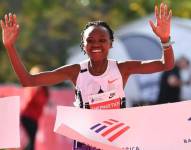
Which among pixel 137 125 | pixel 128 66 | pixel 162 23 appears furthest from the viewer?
pixel 128 66

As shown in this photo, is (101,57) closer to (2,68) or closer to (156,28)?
(156,28)

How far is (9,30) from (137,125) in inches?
→ 49.2

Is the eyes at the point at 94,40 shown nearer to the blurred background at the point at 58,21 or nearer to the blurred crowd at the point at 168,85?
the blurred crowd at the point at 168,85

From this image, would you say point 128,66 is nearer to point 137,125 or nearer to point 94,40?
point 94,40

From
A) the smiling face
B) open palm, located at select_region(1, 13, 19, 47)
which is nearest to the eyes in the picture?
the smiling face

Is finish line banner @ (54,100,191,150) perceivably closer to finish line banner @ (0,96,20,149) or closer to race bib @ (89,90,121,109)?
race bib @ (89,90,121,109)

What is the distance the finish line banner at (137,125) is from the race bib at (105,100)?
0.19 metres

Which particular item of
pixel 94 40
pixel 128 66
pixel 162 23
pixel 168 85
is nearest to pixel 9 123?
pixel 94 40

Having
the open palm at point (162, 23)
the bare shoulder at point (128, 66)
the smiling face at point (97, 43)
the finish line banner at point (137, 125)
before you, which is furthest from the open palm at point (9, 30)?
the open palm at point (162, 23)

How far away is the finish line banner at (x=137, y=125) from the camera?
267 inches

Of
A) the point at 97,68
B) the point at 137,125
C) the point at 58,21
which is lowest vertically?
the point at 137,125

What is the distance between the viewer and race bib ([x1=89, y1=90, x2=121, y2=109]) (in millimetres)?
7070

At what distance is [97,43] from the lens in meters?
7.06

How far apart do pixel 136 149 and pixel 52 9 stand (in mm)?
16941
